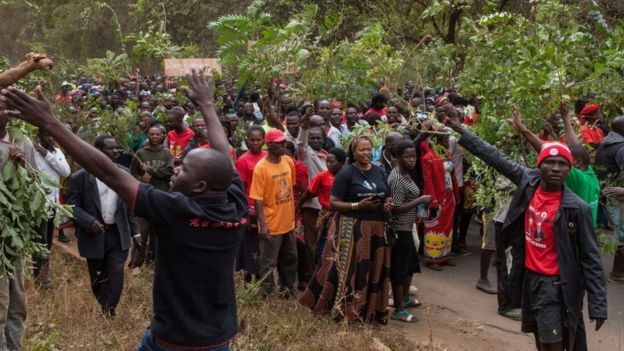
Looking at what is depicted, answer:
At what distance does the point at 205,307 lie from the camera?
3.32 m

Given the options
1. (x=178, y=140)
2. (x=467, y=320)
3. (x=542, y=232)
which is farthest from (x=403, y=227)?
(x=178, y=140)

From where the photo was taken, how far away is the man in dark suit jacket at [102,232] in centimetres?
604

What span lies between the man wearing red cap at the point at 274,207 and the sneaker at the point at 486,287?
203 cm

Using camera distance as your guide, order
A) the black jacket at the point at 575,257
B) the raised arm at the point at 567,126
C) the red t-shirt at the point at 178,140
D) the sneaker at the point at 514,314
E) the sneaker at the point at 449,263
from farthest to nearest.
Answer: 1. the red t-shirt at the point at 178,140
2. the sneaker at the point at 449,263
3. the sneaker at the point at 514,314
4. the raised arm at the point at 567,126
5. the black jacket at the point at 575,257

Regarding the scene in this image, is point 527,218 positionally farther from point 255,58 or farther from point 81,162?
point 255,58

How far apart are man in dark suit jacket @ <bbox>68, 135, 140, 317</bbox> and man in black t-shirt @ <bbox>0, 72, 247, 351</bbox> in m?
2.81

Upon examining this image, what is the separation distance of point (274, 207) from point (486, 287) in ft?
8.07

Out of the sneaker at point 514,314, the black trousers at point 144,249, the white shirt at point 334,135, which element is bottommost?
the black trousers at point 144,249

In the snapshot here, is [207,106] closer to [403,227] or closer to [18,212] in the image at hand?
[18,212]

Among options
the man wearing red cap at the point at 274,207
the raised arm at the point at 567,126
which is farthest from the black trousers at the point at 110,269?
the raised arm at the point at 567,126

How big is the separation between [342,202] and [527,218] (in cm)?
184

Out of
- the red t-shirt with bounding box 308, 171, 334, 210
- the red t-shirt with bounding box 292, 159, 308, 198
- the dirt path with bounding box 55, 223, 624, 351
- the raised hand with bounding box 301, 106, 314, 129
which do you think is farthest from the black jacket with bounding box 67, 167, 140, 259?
the dirt path with bounding box 55, 223, 624, 351

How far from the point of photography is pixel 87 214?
6035mm

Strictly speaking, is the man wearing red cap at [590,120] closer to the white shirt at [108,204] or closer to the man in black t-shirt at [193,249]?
the white shirt at [108,204]
